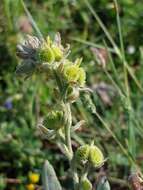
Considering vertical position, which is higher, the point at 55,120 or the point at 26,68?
the point at 26,68

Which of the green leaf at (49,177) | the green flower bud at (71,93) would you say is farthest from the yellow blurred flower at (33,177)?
the green flower bud at (71,93)

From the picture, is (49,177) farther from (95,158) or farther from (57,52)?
(57,52)

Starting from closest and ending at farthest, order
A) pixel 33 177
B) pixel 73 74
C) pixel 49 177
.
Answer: pixel 73 74 < pixel 49 177 < pixel 33 177

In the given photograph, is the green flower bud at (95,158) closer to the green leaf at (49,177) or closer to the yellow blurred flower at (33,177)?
the green leaf at (49,177)

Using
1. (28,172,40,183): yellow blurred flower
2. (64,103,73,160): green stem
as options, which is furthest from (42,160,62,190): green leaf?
(28,172,40,183): yellow blurred flower

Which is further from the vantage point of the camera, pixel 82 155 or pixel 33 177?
pixel 33 177

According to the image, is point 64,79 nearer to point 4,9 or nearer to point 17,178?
point 17,178

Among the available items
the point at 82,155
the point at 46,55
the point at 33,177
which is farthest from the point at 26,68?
the point at 33,177

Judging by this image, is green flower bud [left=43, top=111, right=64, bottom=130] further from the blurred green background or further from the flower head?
the blurred green background
